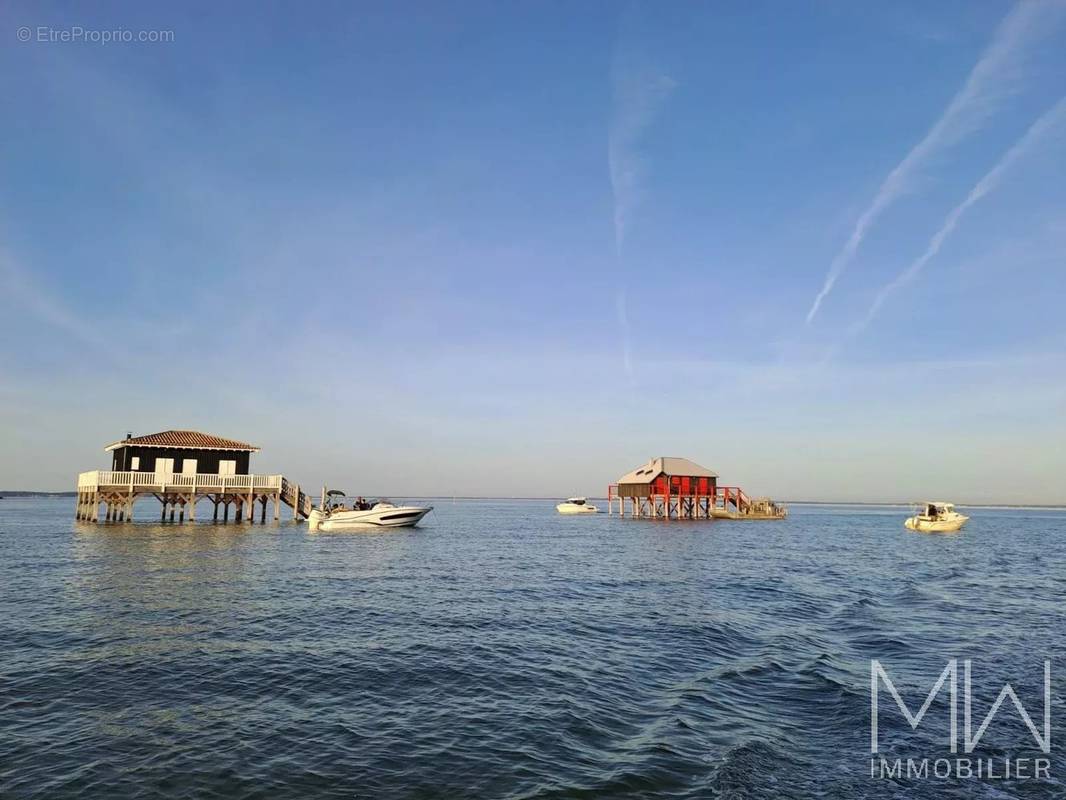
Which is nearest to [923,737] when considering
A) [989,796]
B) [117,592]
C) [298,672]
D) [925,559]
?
[989,796]

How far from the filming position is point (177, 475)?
5094 cm

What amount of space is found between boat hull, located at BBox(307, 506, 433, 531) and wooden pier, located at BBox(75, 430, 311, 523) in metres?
4.23

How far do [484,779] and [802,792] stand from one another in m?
4.33

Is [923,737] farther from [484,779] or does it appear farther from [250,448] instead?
[250,448]

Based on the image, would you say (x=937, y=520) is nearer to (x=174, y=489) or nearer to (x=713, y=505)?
(x=713, y=505)

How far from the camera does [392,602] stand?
2314 cm

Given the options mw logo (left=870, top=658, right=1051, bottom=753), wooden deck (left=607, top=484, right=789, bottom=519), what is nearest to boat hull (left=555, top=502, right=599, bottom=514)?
wooden deck (left=607, top=484, right=789, bottom=519)

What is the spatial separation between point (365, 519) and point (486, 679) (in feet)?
145

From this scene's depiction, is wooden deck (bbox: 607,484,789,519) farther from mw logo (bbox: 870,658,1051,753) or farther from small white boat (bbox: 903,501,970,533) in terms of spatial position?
mw logo (bbox: 870,658,1051,753)

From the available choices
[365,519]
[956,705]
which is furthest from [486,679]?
[365,519]

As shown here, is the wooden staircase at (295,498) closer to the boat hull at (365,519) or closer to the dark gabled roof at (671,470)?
the boat hull at (365,519)

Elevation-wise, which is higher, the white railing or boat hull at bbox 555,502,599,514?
the white railing

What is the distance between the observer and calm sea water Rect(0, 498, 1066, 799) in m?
9.62

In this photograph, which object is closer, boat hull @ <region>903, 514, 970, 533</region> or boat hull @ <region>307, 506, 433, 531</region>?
boat hull @ <region>307, 506, 433, 531</region>
